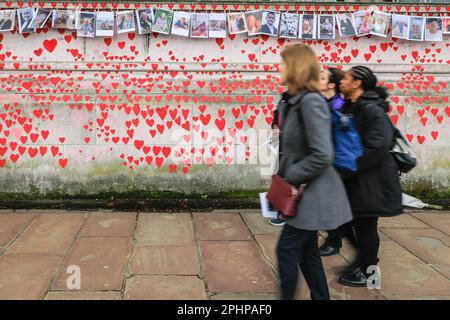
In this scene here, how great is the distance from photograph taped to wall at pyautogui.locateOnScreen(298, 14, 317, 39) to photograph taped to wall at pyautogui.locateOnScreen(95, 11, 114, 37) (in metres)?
2.47

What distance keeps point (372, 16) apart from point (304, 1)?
0.94 m

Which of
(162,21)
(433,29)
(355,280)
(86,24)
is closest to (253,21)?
(162,21)

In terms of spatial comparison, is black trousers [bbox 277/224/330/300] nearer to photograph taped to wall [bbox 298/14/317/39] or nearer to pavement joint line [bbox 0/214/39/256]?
pavement joint line [bbox 0/214/39/256]

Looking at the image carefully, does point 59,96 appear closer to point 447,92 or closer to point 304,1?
point 304,1

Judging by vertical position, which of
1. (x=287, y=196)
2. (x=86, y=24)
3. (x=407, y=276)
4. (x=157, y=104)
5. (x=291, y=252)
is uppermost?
(x=86, y=24)

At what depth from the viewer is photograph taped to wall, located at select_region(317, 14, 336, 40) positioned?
6262mm

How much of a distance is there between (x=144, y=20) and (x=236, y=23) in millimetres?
1197

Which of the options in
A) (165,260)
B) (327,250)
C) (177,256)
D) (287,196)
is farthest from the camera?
(327,250)

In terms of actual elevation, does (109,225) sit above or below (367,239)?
below

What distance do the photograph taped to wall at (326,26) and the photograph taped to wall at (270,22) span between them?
1.87 feet

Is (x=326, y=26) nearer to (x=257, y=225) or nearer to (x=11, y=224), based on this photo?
(x=257, y=225)

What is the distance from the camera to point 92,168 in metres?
6.18

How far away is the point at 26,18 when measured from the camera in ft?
19.5
